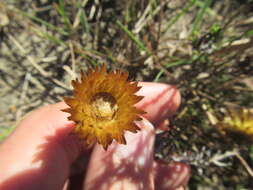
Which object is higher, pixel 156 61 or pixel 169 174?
pixel 156 61

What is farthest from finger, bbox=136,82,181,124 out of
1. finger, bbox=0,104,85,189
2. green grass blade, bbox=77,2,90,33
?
green grass blade, bbox=77,2,90,33

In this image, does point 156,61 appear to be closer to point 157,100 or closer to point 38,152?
point 157,100

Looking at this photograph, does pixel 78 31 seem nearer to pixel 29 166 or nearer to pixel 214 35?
pixel 214 35

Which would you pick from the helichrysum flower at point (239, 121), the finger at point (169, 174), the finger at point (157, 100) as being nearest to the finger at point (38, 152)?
the finger at point (157, 100)

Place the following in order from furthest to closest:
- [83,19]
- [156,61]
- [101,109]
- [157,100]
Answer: [83,19], [156,61], [157,100], [101,109]

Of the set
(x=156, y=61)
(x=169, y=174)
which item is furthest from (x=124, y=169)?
(x=156, y=61)

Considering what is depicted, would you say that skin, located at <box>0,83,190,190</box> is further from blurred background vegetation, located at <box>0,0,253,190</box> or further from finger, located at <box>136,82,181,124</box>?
blurred background vegetation, located at <box>0,0,253,190</box>
